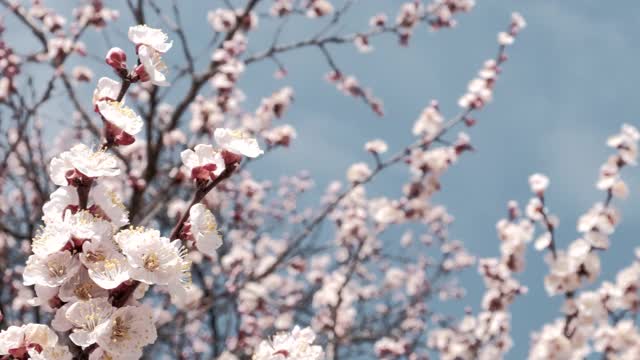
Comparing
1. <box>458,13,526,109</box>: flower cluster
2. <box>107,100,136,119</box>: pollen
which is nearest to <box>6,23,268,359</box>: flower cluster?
<box>107,100,136,119</box>: pollen

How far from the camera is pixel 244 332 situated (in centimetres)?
664

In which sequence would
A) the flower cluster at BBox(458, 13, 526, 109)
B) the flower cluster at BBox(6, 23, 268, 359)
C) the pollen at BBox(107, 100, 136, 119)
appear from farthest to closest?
the flower cluster at BBox(458, 13, 526, 109) → the pollen at BBox(107, 100, 136, 119) → the flower cluster at BBox(6, 23, 268, 359)

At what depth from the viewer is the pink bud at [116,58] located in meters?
1.75

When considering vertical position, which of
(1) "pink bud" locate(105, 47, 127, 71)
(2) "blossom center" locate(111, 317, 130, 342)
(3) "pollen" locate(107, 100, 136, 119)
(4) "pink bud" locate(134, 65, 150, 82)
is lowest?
(2) "blossom center" locate(111, 317, 130, 342)

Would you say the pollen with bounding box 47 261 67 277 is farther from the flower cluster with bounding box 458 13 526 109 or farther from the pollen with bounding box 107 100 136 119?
the flower cluster with bounding box 458 13 526 109

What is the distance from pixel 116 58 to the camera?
5.79ft

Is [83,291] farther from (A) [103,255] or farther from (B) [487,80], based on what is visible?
(B) [487,80]

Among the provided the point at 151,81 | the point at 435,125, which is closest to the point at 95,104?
the point at 151,81

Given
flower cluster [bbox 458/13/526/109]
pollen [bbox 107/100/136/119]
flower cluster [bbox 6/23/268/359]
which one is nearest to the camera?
flower cluster [bbox 6/23/268/359]

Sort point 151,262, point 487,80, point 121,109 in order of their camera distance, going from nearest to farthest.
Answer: point 151,262 → point 121,109 → point 487,80

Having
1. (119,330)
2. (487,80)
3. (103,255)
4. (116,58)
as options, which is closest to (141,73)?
(116,58)

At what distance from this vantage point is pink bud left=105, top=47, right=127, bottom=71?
5.76 feet

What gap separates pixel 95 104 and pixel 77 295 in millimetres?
444

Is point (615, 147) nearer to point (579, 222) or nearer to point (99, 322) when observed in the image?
point (579, 222)
